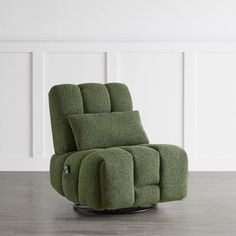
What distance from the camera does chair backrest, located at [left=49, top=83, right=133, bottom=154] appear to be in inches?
160

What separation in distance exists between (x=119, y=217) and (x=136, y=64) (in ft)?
8.14

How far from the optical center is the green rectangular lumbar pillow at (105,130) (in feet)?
13.1

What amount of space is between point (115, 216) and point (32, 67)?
8.44 ft

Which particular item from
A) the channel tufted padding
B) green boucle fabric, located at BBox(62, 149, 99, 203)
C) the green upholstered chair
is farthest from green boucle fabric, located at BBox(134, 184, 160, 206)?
the channel tufted padding

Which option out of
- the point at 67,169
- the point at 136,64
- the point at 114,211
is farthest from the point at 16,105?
the point at 114,211

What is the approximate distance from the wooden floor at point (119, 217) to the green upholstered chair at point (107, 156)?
0.11 meters

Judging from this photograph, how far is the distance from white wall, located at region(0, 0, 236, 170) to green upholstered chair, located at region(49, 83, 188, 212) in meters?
1.60

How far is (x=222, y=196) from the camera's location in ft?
14.5

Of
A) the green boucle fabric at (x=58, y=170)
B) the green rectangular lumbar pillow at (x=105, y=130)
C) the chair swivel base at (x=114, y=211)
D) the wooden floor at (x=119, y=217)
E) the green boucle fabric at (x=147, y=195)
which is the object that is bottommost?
the wooden floor at (x=119, y=217)

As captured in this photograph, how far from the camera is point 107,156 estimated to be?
3.61 metres

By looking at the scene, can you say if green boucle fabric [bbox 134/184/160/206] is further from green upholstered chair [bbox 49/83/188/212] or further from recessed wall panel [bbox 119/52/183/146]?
recessed wall panel [bbox 119/52/183/146]

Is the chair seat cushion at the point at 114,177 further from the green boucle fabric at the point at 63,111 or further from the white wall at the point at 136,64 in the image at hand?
the white wall at the point at 136,64

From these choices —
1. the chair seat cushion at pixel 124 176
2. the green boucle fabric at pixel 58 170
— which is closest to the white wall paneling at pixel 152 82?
the green boucle fabric at pixel 58 170

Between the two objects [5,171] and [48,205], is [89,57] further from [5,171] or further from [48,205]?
[48,205]
